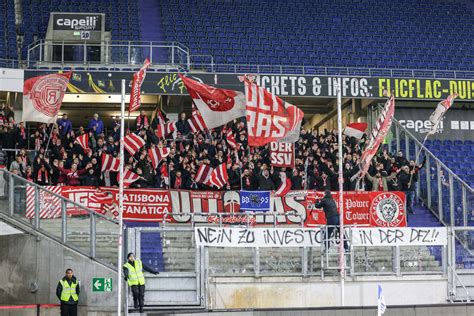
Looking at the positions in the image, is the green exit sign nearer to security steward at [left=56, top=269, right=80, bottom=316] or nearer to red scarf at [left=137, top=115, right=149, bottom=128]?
security steward at [left=56, top=269, right=80, bottom=316]

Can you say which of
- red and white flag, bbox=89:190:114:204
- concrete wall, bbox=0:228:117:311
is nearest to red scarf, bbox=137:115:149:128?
red and white flag, bbox=89:190:114:204

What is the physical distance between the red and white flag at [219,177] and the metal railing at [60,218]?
571cm

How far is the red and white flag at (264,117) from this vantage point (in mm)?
25188

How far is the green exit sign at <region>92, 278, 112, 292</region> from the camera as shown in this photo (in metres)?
22.0

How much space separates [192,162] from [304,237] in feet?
20.9

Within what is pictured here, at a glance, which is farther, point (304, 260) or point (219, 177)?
point (219, 177)

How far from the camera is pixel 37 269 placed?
2272 centimetres

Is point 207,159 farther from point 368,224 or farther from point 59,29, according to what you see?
point 59,29

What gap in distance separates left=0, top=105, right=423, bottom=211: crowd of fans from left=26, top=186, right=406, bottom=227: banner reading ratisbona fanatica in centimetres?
55

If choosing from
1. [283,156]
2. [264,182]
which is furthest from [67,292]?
[283,156]

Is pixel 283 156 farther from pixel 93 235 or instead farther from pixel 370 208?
pixel 93 235

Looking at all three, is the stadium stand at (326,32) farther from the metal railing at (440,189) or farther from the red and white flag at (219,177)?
the red and white flag at (219,177)

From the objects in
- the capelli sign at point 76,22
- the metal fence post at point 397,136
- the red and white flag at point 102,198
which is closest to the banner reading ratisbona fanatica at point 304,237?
the red and white flag at point 102,198

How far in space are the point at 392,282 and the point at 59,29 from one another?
725 inches
